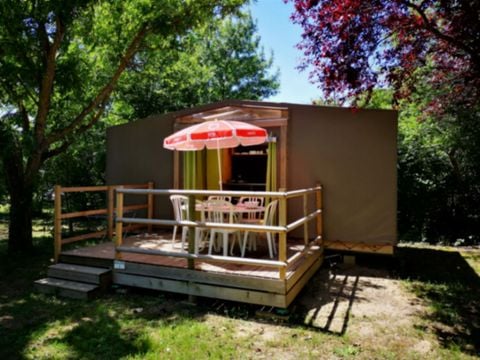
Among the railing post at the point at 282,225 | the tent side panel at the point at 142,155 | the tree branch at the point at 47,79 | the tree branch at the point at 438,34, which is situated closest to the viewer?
the railing post at the point at 282,225

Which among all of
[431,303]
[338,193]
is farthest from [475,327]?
[338,193]

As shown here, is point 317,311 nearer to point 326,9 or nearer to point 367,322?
point 367,322

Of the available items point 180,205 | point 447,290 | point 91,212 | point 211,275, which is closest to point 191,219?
point 211,275

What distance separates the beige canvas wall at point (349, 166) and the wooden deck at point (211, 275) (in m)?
0.98

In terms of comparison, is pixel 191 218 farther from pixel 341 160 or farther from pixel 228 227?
pixel 341 160

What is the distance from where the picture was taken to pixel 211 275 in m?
4.16

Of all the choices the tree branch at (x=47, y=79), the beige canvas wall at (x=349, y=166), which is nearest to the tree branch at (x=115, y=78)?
the tree branch at (x=47, y=79)

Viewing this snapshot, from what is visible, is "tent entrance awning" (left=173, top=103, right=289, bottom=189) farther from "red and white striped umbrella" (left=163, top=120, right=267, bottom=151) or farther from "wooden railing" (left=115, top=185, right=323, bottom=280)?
"wooden railing" (left=115, top=185, right=323, bottom=280)

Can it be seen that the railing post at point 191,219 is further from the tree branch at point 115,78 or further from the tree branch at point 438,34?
the tree branch at point 115,78

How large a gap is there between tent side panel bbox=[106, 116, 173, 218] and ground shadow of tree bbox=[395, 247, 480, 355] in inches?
Result: 181

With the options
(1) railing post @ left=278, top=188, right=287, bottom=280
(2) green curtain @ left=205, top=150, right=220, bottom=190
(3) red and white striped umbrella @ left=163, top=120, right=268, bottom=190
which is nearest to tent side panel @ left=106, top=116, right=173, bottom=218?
(2) green curtain @ left=205, top=150, right=220, bottom=190

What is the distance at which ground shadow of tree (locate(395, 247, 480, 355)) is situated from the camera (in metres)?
3.45

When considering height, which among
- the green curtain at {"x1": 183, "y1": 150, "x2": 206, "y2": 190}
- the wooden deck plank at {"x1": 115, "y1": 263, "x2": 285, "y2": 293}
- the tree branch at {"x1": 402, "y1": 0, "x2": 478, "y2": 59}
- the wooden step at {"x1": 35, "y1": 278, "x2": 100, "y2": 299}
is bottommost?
the wooden step at {"x1": 35, "y1": 278, "x2": 100, "y2": 299}

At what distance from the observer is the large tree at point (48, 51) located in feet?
18.7
